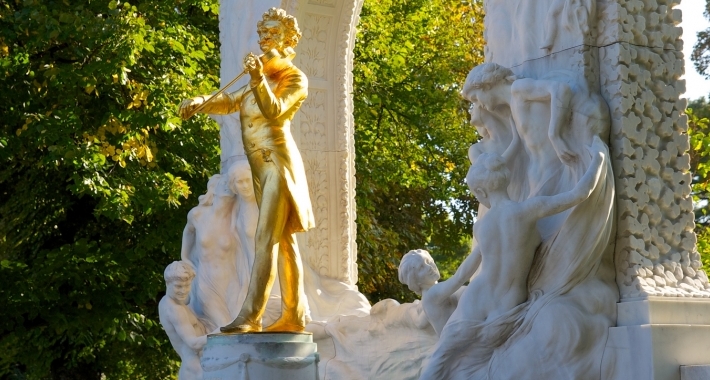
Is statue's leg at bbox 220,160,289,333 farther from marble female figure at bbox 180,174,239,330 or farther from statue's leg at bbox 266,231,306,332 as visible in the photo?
marble female figure at bbox 180,174,239,330

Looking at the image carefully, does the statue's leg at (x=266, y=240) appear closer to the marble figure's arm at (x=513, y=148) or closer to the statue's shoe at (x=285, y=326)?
the statue's shoe at (x=285, y=326)

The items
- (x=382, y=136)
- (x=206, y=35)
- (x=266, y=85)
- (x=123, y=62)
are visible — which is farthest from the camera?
(x=382, y=136)

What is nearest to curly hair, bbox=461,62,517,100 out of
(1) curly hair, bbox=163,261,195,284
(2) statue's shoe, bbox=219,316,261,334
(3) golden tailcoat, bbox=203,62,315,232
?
(3) golden tailcoat, bbox=203,62,315,232

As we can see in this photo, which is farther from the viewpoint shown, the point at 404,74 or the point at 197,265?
the point at 404,74

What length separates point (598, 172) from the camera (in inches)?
253

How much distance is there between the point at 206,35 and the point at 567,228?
31.6ft

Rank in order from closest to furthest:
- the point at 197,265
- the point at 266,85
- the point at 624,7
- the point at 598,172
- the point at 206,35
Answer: the point at 598,172, the point at 624,7, the point at 266,85, the point at 197,265, the point at 206,35

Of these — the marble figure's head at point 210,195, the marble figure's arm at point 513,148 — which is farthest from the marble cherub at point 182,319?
the marble figure's arm at point 513,148

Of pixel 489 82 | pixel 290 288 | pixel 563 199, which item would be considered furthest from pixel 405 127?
pixel 563 199

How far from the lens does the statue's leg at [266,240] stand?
8.15m

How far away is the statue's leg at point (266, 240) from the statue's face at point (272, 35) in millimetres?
789

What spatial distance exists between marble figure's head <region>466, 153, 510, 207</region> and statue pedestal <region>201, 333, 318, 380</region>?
1987mm

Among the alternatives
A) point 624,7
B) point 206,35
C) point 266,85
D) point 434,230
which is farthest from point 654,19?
point 434,230

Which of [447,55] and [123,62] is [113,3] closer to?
[123,62]
